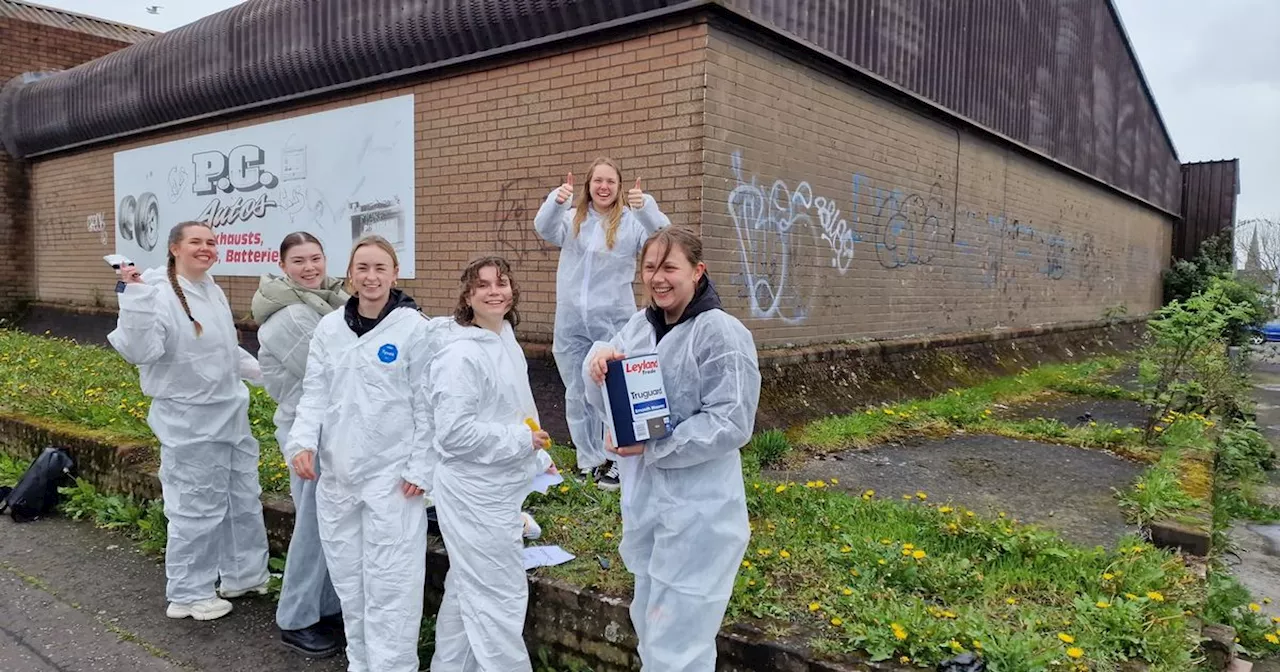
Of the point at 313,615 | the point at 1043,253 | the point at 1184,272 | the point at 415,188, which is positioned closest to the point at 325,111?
the point at 415,188

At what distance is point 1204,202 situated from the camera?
23.2 meters

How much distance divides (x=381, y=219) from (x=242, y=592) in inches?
189

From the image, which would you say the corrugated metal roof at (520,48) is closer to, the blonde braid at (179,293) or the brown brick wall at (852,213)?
the brown brick wall at (852,213)

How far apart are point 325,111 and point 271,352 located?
583 cm

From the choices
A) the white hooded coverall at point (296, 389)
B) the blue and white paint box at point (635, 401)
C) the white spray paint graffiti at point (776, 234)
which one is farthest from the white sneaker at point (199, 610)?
the white spray paint graffiti at point (776, 234)

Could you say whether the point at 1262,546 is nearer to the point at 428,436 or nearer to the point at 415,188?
the point at 428,436

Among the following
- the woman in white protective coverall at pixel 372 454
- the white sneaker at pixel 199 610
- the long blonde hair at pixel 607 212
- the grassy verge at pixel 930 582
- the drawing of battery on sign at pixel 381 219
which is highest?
the drawing of battery on sign at pixel 381 219

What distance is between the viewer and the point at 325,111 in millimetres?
8789

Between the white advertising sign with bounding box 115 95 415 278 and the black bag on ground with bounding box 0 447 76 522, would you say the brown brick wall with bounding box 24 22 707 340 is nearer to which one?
the white advertising sign with bounding box 115 95 415 278

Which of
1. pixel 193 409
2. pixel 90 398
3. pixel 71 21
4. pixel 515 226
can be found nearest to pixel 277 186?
pixel 90 398

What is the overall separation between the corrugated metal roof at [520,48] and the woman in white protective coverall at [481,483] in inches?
147

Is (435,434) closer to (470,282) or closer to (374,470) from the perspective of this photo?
(374,470)

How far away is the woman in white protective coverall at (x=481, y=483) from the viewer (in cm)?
296

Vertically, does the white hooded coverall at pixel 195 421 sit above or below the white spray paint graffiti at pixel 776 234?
below
